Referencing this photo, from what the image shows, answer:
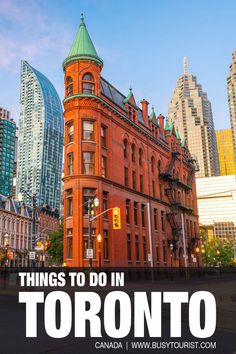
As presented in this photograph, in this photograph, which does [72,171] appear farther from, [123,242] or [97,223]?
[123,242]

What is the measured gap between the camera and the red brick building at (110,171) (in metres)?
38.3

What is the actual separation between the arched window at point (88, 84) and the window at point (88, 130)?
342 centimetres

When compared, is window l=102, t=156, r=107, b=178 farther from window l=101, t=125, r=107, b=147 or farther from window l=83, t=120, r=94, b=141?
window l=83, t=120, r=94, b=141

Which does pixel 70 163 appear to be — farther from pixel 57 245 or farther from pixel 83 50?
pixel 57 245

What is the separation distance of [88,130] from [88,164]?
12.8 ft

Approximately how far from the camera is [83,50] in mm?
41469

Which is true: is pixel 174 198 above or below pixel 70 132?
below

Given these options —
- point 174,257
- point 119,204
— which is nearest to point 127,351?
point 119,204

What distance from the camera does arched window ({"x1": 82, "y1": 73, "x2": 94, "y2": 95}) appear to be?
41.2m

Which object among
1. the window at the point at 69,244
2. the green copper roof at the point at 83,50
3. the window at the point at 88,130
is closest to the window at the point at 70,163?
the window at the point at 88,130

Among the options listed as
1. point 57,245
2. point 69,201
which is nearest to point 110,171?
point 69,201

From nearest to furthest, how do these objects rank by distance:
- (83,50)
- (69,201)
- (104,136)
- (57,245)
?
(69,201), (83,50), (104,136), (57,245)

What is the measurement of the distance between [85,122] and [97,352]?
33.3m

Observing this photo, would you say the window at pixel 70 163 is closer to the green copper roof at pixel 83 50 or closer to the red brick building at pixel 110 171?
the red brick building at pixel 110 171
